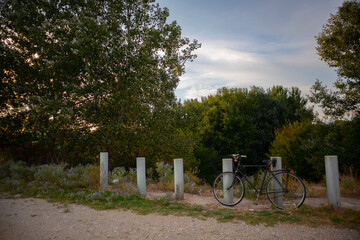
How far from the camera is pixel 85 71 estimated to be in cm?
942

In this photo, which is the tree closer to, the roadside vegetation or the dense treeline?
the dense treeline

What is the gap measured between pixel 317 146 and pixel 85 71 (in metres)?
10.6

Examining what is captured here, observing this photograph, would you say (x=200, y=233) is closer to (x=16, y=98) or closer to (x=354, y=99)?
(x=16, y=98)

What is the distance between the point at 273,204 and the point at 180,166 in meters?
2.47

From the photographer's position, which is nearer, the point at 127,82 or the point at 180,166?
the point at 180,166

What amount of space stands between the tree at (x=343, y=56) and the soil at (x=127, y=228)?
969cm

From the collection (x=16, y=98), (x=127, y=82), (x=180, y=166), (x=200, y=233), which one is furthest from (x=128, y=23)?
(x=200, y=233)

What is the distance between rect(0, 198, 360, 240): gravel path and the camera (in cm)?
371

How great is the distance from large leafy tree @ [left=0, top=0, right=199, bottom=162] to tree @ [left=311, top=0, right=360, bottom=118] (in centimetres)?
852

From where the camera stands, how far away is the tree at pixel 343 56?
11.9m

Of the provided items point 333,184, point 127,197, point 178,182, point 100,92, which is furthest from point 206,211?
point 100,92

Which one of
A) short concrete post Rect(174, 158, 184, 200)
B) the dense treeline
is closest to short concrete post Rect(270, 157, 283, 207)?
short concrete post Rect(174, 158, 184, 200)

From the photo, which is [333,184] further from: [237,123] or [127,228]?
[237,123]

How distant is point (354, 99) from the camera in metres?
12.0
